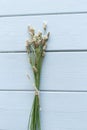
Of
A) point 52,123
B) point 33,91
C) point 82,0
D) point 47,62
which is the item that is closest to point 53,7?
point 82,0

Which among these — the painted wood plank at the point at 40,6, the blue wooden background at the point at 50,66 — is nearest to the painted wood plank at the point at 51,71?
the blue wooden background at the point at 50,66

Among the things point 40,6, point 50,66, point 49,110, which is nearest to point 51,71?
point 50,66

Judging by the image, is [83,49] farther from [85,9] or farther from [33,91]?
[33,91]

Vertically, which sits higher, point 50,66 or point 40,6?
point 40,6

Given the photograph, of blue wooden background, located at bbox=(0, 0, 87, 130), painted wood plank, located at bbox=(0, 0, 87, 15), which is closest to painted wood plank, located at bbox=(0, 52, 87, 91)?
blue wooden background, located at bbox=(0, 0, 87, 130)

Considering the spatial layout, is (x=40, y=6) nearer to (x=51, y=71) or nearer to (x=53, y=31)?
(x=53, y=31)

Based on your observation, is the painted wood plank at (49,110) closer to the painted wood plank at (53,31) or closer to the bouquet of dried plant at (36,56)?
the bouquet of dried plant at (36,56)
